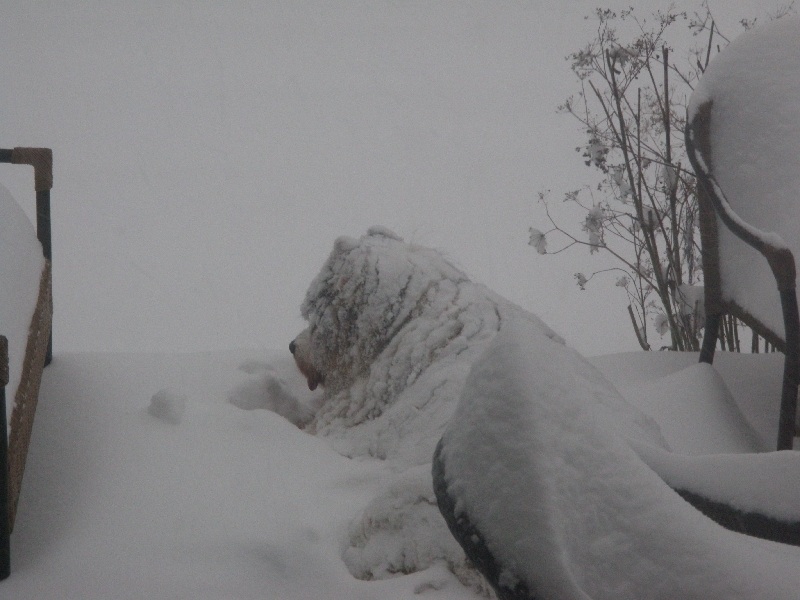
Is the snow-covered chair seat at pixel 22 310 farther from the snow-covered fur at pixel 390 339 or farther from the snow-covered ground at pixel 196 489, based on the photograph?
the snow-covered fur at pixel 390 339

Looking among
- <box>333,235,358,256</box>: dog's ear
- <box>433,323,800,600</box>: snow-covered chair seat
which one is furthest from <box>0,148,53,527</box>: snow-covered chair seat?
<box>333,235,358,256</box>: dog's ear

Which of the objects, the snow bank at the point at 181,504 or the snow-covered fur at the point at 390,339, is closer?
the snow bank at the point at 181,504

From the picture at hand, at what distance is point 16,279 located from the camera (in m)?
1.02

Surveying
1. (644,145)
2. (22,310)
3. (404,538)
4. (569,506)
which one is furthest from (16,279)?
(644,145)

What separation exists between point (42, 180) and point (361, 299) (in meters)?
0.82

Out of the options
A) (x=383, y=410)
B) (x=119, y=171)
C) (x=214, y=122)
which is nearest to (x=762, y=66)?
(x=383, y=410)

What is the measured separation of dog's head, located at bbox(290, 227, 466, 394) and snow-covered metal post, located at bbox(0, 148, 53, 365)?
0.67m

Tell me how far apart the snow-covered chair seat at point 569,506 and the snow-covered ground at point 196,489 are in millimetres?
421

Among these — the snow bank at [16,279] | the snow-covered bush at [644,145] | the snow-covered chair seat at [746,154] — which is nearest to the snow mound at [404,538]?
the snow bank at [16,279]

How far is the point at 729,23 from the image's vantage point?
2020 mm

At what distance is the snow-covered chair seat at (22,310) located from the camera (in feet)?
2.68

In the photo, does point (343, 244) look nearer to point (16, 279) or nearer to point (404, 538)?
point (16, 279)

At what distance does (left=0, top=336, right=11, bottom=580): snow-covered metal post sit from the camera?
692 mm

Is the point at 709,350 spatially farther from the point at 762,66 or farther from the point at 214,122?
the point at 214,122
